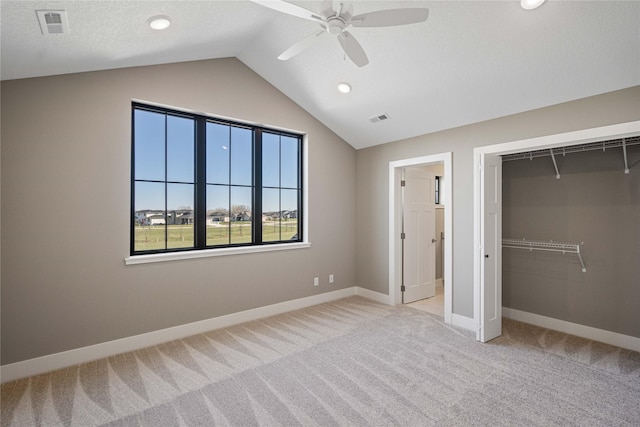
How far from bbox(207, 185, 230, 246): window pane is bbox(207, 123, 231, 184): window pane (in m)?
0.12

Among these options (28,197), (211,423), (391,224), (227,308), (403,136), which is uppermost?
(403,136)

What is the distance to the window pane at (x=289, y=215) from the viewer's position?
4.57m

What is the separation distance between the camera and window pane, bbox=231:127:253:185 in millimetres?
4078

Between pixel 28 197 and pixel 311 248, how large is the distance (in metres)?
3.19

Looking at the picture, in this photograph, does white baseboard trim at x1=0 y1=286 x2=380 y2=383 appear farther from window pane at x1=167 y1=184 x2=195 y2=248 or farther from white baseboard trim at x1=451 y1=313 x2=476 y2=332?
white baseboard trim at x1=451 y1=313 x2=476 y2=332

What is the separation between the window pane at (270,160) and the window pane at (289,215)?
242 millimetres

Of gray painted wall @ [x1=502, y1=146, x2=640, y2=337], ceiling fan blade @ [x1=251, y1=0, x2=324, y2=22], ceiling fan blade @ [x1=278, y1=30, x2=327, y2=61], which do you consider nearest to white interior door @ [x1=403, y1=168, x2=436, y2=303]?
gray painted wall @ [x1=502, y1=146, x2=640, y2=337]

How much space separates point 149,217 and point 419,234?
3.87 metres

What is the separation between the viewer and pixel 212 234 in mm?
3885

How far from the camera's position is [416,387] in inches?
99.4

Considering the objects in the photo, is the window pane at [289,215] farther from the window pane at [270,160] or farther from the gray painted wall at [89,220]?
the gray painted wall at [89,220]

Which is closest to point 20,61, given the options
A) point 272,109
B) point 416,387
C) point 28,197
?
point 28,197

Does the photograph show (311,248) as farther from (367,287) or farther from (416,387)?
(416,387)

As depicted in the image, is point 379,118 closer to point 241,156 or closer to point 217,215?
point 241,156
